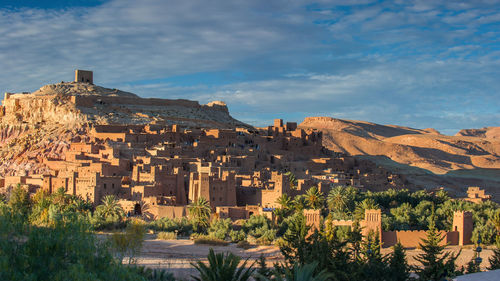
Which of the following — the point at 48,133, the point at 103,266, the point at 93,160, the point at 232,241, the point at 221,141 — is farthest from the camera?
the point at 48,133

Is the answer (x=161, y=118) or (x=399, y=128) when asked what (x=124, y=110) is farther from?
(x=399, y=128)

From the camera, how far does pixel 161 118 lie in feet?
204

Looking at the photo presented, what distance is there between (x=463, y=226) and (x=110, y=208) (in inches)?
720

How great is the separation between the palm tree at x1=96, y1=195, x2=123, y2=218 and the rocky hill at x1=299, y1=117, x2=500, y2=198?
1258 inches

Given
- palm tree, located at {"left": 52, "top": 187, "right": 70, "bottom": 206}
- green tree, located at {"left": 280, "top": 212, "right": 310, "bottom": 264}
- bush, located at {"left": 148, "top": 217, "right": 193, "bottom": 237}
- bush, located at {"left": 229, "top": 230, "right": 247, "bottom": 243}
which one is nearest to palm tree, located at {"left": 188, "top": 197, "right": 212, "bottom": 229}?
bush, located at {"left": 148, "top": 217, "right": 193, "bottom": 237}

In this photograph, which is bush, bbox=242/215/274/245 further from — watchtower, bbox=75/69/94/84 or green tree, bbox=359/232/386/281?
watchtower, bbox=75/69/94/84

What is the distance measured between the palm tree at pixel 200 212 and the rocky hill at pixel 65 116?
Result: 16329mm

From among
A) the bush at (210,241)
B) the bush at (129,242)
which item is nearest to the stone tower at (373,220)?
the bush at (210,241)

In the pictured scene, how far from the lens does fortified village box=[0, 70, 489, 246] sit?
36.7 meters

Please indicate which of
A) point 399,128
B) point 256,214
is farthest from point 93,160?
point 399,128

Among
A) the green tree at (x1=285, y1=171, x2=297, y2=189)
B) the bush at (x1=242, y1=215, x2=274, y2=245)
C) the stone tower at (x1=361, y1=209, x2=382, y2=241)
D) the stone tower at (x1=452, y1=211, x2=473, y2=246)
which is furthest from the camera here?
the green tree at (x1=285, y1=171, x2=297, y2=189)

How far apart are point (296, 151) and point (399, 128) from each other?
96620 millimetres

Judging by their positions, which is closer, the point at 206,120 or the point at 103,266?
the point at 103,266

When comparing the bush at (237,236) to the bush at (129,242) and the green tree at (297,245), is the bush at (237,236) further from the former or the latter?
the green tree at (297,245)
